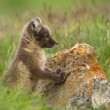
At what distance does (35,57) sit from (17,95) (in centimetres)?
150

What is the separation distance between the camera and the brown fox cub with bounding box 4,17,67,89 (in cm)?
907

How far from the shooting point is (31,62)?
9273 millimetres

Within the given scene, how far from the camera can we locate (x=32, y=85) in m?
9.20

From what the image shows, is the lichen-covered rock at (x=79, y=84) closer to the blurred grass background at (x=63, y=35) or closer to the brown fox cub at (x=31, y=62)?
the brown fox cub at (x=31, y=62)

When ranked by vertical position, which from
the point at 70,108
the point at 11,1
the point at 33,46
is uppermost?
the point at 11,1

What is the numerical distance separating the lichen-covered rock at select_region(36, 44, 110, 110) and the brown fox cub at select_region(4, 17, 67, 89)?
0.54 ft

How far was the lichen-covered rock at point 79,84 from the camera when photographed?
832 cm

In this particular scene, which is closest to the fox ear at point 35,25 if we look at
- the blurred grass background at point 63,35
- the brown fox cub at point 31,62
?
the brown fox cub at point 31,62

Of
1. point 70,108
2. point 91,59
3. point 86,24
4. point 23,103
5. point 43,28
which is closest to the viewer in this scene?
A: point 23,103

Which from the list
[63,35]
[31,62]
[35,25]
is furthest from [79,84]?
[63,35]

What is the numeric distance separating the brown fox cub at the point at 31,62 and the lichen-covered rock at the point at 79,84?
0.16 m

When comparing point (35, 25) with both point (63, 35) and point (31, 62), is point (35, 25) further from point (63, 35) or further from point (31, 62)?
point (63, 35)

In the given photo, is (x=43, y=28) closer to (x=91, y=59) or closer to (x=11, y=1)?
(x=91, y=59)

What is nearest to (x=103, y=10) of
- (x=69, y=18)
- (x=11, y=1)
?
(x=69, y=18)
